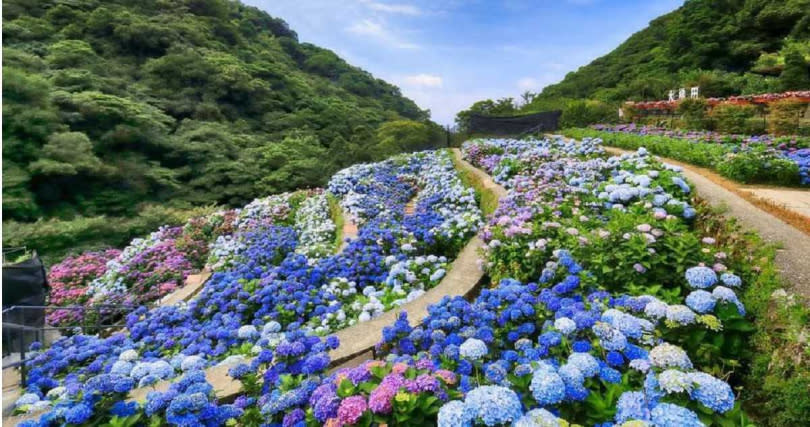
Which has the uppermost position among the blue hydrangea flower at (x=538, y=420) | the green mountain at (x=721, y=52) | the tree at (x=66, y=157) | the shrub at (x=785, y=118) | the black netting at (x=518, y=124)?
the green mountain at (x=721, y=52)

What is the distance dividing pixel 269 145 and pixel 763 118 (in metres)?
19.4

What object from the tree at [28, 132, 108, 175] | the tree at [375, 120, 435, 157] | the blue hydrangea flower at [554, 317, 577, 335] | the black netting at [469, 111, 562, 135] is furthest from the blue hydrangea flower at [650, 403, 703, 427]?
the tree at [28, 132, 108, 175]

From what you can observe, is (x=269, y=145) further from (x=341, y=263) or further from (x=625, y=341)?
(x=625, y=341)

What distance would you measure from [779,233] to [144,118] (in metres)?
19.2

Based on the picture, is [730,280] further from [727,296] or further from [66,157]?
[66,157]

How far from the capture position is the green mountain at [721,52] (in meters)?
19.0

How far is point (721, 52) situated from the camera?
26.3 m

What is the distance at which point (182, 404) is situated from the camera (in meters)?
1.54

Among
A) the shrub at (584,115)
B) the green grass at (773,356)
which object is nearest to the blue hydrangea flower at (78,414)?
the green grass at (773,356)

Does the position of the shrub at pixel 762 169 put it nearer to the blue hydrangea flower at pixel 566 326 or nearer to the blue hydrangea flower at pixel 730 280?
the blue hydrangea flower at pixel 730 280

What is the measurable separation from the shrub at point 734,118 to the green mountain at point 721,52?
35.3ft

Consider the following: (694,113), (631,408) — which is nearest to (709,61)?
(694,113)

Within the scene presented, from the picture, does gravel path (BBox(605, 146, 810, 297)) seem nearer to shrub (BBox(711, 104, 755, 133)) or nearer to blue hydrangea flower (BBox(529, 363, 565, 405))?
blue hydrangea flower (BBox(529, 363, 565, 405))

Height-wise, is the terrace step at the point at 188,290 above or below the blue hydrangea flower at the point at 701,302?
below
